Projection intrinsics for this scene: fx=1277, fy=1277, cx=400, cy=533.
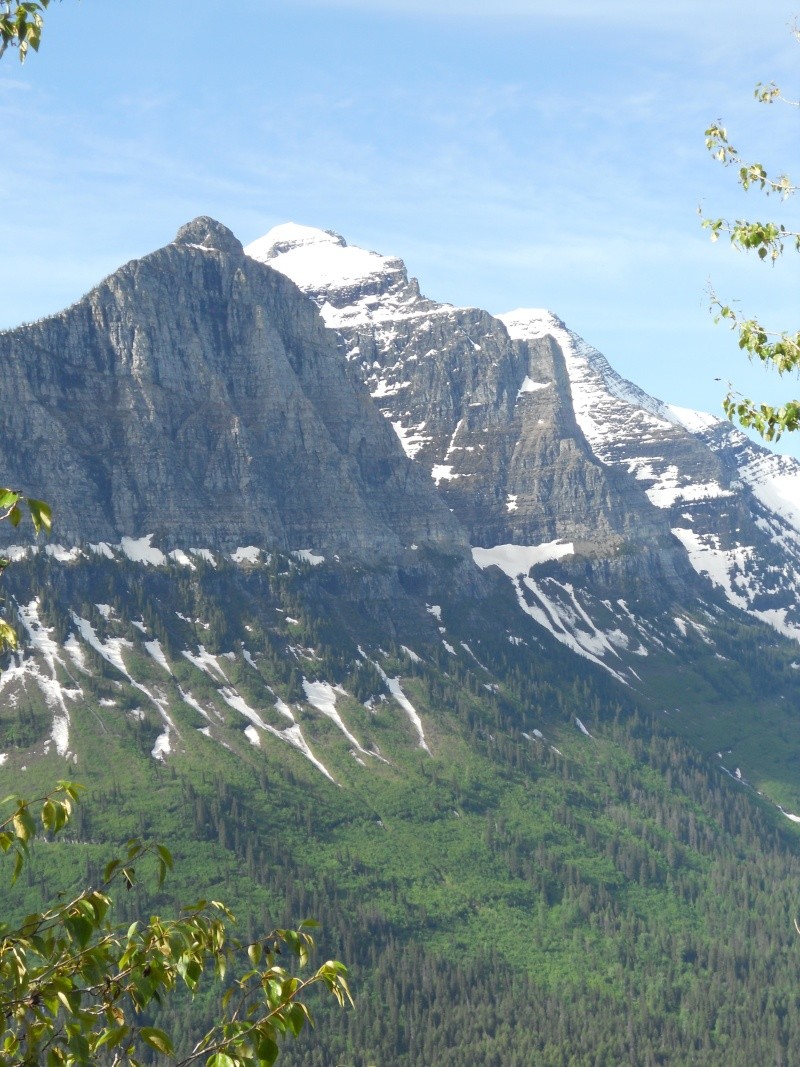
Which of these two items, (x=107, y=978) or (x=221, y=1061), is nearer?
(x=221, y=1061)

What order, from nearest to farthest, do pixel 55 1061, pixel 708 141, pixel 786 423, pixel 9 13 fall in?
pixel 55 1061 < pixel 9 13 < pixel 786 423 < pixel 708 141

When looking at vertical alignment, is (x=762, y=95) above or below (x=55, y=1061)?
above

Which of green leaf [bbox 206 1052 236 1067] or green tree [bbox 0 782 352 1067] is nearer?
green leaf [bbox 206 1052 236 1067]

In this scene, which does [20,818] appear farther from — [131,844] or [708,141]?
[708,141]

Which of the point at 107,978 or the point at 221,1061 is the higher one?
the point at 107,978

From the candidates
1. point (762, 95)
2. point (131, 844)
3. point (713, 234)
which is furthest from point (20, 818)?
point (762, 95)

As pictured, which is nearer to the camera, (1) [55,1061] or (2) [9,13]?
(1) [55,1061]

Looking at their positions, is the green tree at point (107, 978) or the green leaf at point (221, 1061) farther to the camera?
the green tree at point (107, 978)

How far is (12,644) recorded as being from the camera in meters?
23.0

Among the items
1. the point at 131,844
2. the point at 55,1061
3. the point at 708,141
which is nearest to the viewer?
the point at 55,1061

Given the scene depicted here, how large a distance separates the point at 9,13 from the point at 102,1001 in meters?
19.7

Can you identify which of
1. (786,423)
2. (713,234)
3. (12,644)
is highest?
(713,234)

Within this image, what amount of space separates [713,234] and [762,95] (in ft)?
11.5

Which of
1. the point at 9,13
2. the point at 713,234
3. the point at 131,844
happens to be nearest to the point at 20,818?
the point at 131,844
